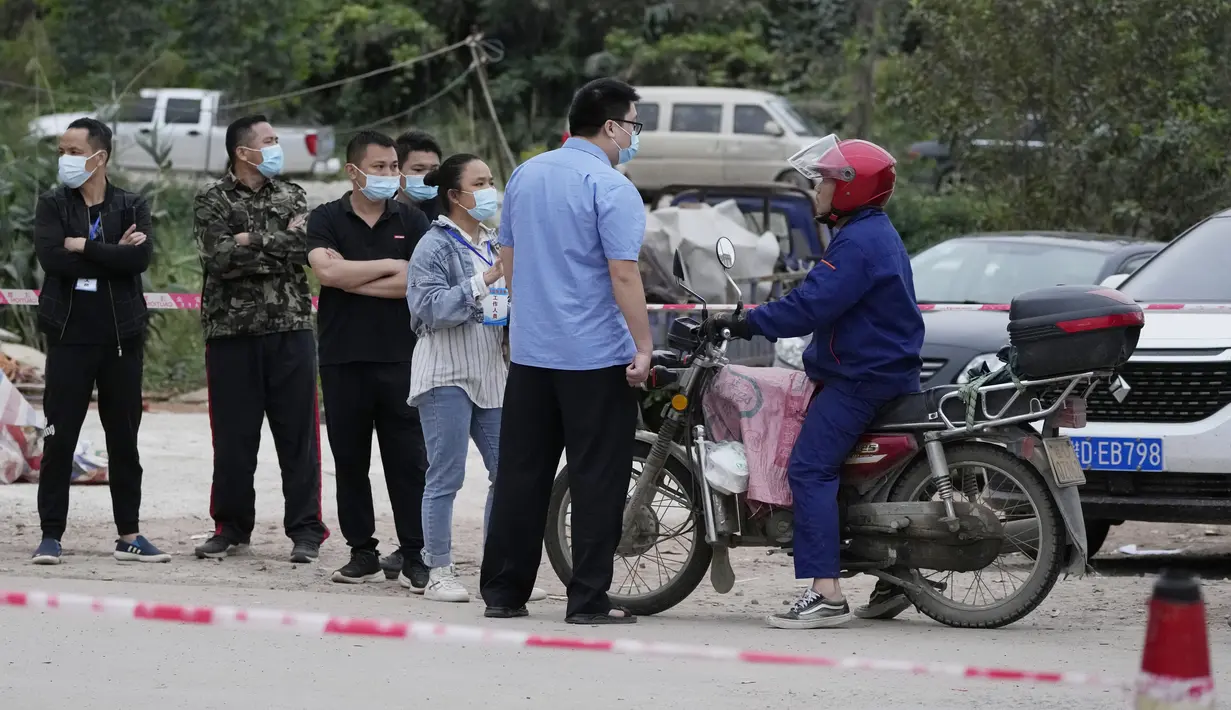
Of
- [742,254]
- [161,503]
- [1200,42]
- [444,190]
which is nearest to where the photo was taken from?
[444,190]

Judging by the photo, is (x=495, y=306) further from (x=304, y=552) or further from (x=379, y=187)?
(x=304, y=552)

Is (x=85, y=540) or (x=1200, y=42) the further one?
(x=1200, y=42)

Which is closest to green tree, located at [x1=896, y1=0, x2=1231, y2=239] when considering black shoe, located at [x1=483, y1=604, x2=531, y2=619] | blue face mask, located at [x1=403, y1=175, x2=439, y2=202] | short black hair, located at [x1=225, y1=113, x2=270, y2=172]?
blue face mask, located at [x1=403, y1=175, x2=439, y2=202]

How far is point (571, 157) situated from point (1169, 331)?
3.07 metres

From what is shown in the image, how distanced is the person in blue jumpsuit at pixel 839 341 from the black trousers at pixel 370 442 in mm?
1707

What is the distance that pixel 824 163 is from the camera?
6.82m

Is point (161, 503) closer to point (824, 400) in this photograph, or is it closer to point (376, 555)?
point (376, 555)

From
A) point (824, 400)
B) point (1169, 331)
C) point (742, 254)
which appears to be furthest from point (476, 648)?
point (742, 254)

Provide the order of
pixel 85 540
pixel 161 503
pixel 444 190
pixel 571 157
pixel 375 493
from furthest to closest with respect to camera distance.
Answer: pixel 375 493
pixel 161 503
pixel 85 540
pixel 444 190
pixel 571 157

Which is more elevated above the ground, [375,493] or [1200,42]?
[1200,42]

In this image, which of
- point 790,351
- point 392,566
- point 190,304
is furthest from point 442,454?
point 790,351

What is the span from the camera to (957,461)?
6797 mm

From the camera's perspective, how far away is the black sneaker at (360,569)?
798cm

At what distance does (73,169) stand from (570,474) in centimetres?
284
